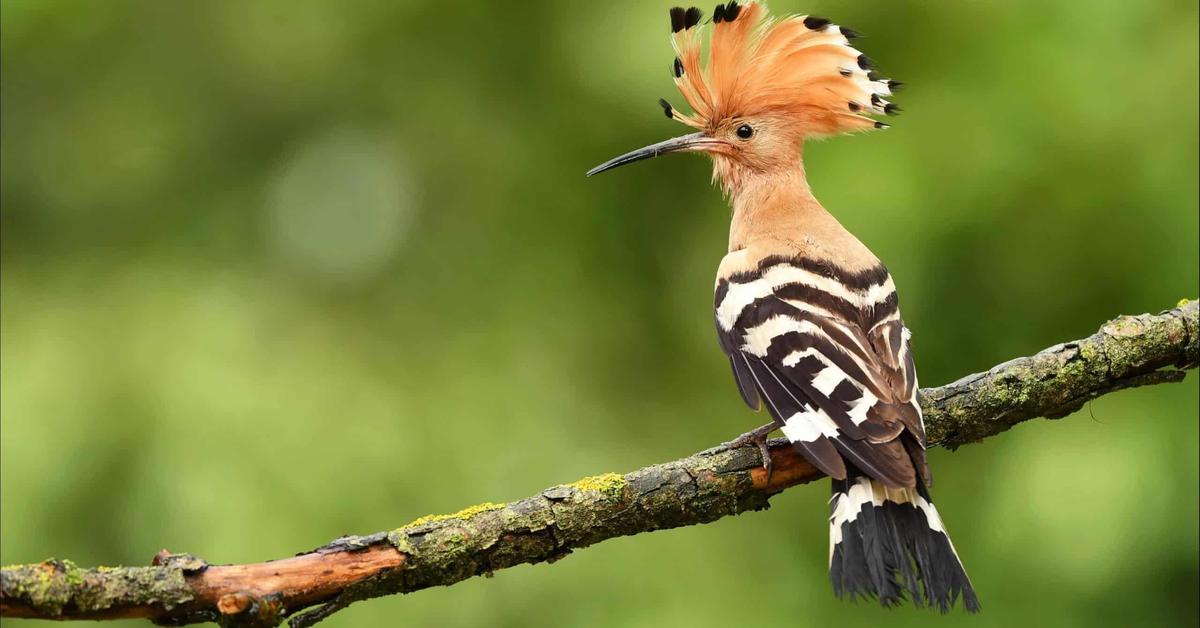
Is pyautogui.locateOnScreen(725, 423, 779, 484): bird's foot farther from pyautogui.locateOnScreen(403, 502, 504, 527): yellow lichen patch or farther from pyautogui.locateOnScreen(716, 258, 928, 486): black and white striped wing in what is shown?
pyautogui.locateOnScreen(403, 502, 504, 527): yellow lichen patch

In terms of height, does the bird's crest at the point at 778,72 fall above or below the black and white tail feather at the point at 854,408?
above

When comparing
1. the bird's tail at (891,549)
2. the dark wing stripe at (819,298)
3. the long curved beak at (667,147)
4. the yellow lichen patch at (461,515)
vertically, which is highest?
the long curved beak at (667,147)

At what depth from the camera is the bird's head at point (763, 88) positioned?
324cm

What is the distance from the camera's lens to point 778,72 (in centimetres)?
331

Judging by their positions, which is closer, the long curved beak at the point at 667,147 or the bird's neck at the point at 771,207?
the bird's neck at the point at 771,207

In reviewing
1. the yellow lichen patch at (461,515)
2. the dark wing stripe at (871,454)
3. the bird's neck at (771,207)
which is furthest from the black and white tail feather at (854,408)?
the yellow lichen patch at (461,515)

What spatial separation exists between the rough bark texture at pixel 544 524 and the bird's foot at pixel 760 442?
1 cm

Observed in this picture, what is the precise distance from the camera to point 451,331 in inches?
167

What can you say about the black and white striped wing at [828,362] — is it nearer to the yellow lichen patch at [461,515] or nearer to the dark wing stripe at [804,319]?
the dark wing stripe at [804,319]

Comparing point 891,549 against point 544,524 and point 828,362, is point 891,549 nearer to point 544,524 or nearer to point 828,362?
point 828,362

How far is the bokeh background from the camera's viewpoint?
3.62 m

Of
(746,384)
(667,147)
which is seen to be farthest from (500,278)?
(746,384)

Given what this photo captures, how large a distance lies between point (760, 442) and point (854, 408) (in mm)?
200

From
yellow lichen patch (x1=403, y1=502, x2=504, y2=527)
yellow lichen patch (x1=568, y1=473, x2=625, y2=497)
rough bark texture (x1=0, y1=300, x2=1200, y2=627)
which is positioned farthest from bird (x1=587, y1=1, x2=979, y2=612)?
yellow lichen patch (x1=403, y1=502, x2=504, y2=527)
